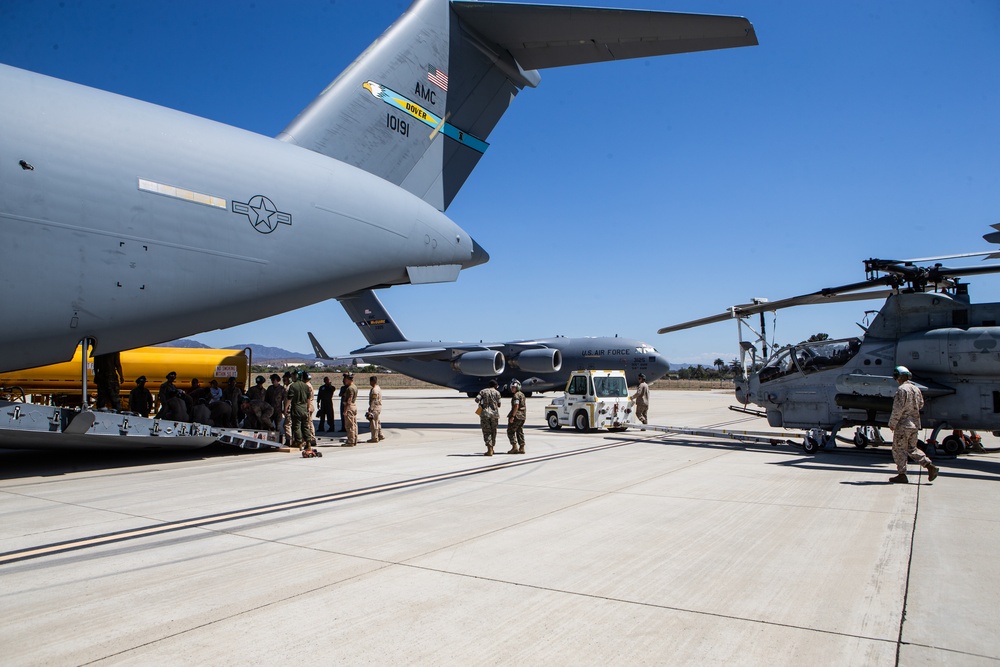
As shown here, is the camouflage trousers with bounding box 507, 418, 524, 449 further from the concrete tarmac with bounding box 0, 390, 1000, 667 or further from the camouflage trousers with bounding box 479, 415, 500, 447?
the concrete tarmac with bounding box 0, 390, 1000, 667

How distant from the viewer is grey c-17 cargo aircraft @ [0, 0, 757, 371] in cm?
830

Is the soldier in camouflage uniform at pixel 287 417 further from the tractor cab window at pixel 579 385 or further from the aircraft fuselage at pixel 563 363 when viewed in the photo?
the aircraft fuselage at pixel 563 363

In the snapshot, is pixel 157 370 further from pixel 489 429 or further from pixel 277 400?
pixel 489 429

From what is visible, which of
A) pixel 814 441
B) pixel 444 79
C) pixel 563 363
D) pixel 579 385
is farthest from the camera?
pixel 563 363

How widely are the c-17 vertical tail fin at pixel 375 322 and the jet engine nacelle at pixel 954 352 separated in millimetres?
24738

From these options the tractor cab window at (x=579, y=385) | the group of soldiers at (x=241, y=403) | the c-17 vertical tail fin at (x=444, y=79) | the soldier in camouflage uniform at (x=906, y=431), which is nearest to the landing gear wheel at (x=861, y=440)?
the soldier in camouflage uniform at (x=906, y=431)

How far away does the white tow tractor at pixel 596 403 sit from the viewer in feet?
54.0

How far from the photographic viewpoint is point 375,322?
33.0m

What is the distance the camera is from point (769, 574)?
4.79 m

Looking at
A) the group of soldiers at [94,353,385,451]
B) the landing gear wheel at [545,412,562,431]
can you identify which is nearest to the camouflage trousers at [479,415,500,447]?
the group of soldiers at [94,353,385,451]

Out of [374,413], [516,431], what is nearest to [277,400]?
[374,413]

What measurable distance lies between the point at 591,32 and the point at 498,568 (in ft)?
29.3

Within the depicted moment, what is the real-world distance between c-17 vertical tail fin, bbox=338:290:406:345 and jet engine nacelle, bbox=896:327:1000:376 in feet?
81.2

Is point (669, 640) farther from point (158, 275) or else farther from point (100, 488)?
point (158, 275)
